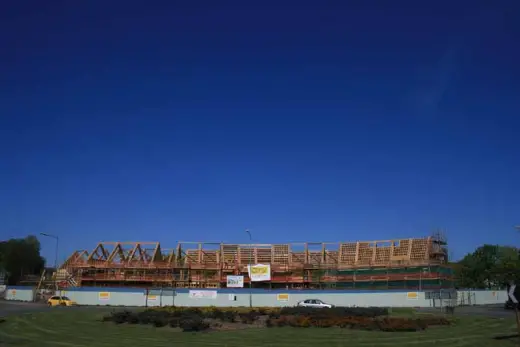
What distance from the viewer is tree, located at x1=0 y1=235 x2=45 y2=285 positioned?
123062 mm

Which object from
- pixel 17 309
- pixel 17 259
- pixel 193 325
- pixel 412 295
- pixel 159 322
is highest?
pixel 17 259

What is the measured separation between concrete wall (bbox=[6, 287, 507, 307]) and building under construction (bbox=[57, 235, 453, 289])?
14.9m

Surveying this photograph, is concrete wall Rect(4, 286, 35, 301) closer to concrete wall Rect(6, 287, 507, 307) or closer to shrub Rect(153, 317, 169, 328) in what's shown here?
concrete wall Rect(6, 287, 507, 307)

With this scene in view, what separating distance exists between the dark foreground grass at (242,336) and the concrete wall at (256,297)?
88.4 feet

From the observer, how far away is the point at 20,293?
265 ft

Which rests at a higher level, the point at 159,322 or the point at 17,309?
the point at 159,322

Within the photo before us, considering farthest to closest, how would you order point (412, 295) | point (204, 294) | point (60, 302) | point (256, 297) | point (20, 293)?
point (20, 293), point (60, 302), point (204, 294), point (256, 297), point (412, 295)

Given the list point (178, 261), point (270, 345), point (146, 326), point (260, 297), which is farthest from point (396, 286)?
point (270, 345)

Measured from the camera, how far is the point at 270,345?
23734mm

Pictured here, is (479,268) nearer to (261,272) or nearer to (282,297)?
(261,272)

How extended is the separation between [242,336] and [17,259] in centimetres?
11636

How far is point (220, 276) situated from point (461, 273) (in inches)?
2522

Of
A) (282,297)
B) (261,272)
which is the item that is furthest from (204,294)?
(261,272)

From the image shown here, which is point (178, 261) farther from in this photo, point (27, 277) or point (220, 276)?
point (27, 277)
